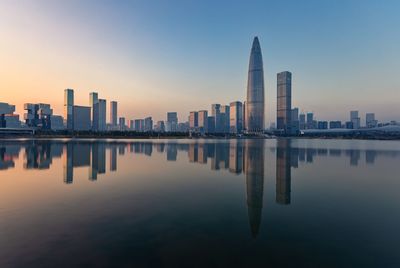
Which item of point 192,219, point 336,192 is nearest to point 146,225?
point 192,219

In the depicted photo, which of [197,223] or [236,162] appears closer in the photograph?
[197,223]

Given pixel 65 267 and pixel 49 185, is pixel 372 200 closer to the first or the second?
pixel 65 267

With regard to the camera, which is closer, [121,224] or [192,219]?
[121,224]

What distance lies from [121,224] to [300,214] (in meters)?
14.1

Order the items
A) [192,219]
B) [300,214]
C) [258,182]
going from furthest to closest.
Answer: [258,182] → [300,214] → [192,219]

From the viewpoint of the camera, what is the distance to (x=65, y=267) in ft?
36.5

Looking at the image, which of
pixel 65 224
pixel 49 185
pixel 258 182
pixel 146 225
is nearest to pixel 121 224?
pixel 146 225

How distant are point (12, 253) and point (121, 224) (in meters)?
6.13

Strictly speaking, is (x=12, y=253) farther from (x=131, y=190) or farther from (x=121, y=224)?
(x=131, y=190)

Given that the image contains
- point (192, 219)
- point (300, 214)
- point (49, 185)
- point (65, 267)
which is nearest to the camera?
point (65, 267)

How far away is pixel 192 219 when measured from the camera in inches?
724

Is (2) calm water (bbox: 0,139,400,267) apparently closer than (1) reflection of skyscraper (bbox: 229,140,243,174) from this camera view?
Yes

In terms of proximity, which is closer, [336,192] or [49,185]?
[336,192]

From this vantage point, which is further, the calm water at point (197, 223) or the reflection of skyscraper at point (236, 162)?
the reflection of skyscraper at point (236, 162)
